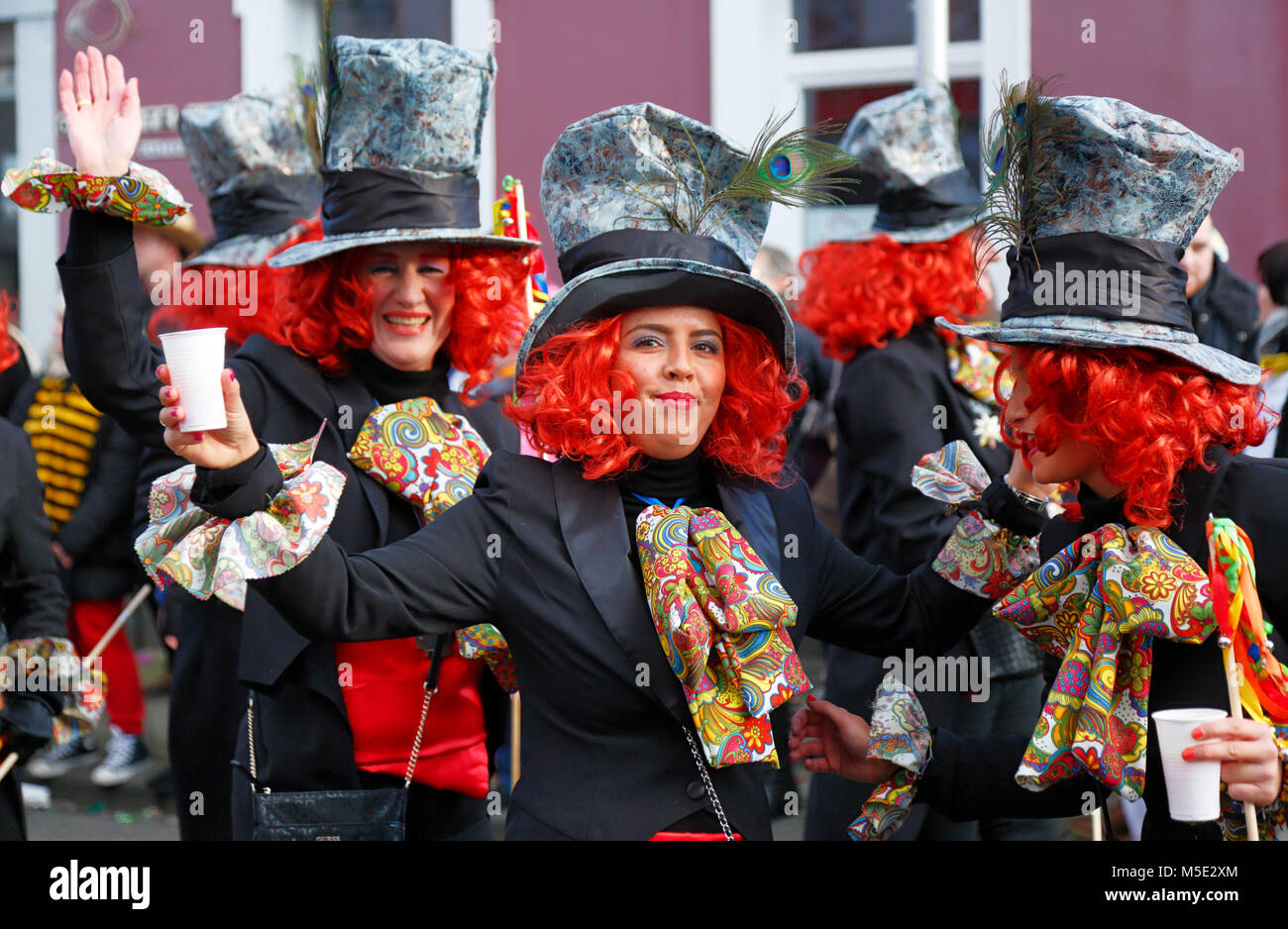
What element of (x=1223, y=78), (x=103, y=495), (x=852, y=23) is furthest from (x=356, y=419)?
(x=852, y=23)

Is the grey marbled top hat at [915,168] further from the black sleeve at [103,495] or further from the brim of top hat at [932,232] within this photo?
the black sleeve at [103,495]

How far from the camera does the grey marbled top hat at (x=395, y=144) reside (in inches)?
126

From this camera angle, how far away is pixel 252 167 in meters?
4.39

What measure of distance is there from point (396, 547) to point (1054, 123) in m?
1.35

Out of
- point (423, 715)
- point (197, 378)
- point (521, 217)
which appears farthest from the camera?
point (521, 217)

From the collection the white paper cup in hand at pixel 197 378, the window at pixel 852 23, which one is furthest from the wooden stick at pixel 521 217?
the window at pixel 852 23

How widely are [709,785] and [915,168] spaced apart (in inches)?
94.9

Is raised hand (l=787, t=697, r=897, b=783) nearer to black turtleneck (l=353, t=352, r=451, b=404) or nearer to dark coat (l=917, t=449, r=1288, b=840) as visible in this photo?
dark coat (l=917, t=449, r=1288, b=840)

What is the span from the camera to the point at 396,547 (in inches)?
94.4

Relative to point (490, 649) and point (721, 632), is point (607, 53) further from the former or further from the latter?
point (721, 632)

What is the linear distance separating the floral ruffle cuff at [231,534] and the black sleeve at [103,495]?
13.1 ft

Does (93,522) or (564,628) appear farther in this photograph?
(93,522)

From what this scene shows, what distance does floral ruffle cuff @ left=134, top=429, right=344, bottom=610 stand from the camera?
211 centimetres
